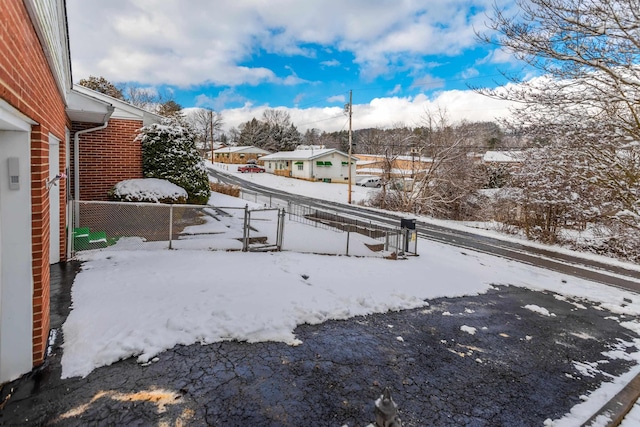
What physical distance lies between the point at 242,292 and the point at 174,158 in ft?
24.6

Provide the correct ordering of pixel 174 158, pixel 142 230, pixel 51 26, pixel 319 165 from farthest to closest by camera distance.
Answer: pixel 319 165 → pixel 174 158 → pixel 142 230 → pixel 51 26

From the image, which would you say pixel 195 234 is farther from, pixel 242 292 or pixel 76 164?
pixel 242 292

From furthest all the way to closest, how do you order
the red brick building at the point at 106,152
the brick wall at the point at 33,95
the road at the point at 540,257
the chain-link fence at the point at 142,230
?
the road at the point at 540,257 → the red brick building at the point at 106,152 → the chain-link fence at the point at 142,230 → the brick wall at the point at 33,95

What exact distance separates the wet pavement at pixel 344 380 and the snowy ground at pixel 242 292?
0.22 metres

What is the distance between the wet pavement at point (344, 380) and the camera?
2957 mm

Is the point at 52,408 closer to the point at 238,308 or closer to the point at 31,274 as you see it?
the point at 31,274

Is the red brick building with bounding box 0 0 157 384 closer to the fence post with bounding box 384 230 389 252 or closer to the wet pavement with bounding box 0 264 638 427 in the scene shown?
the wet pavement with bounding box 0 264 638 427

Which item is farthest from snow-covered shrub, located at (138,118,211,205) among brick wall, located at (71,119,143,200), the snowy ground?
the snowy ground

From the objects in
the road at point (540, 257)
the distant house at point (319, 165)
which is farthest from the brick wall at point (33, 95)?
the distant house at point (319, 165)

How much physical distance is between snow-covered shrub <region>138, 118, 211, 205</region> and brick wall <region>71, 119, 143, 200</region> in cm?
44

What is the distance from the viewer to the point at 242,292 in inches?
219

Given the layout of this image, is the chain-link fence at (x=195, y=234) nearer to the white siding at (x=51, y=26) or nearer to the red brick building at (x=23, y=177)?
the white siding at (x=51, y=26)

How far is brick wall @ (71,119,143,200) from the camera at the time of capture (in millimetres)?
9453

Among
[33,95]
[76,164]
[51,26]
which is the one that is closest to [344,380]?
[33,95]
